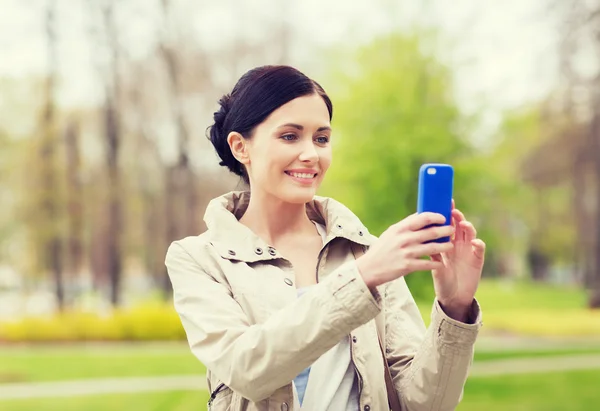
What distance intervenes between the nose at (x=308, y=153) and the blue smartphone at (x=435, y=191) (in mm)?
347

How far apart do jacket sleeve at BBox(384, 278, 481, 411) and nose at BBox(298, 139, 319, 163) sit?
16.5 inches

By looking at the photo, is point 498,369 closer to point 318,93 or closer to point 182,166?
point 182,166

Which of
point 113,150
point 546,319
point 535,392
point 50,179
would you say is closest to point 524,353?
point 535,392

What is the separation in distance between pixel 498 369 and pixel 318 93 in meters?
10.0

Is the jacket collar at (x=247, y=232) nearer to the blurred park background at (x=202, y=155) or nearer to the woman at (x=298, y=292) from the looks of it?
the woman at (x=298, y=292)

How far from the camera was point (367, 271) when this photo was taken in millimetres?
1590

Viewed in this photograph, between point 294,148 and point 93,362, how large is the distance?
11.1 m

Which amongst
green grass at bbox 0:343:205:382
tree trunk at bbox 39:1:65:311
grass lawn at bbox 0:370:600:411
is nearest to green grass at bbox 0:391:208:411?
grass lawn at bbox 0:370:600:411

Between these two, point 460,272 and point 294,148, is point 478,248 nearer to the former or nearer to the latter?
point 460,272

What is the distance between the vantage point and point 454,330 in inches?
72.7

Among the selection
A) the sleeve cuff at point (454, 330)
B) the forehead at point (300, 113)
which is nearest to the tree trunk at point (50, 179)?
the forehead at point (300, 113)

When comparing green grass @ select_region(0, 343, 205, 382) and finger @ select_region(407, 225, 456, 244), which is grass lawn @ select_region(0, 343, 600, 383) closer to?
green grass @ select_region(0, 343, 205, 382)

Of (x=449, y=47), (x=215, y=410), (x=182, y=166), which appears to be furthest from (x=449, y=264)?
(x=182, y=166)

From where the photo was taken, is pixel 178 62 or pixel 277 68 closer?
pixel 277 68
